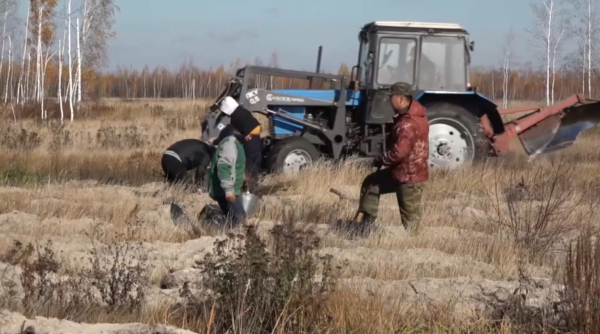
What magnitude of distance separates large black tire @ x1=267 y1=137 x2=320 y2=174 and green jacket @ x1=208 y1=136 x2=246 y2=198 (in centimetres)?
459

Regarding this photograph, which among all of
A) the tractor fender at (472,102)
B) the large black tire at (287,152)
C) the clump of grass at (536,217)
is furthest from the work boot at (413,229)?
the tractor fender at (472,102)

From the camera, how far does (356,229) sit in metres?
8.88

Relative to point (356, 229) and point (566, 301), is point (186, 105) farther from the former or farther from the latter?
point (566, 301)

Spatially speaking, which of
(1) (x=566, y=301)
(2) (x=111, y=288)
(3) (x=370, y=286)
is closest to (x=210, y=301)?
(2) (x=111, y=288)

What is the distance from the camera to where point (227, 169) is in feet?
29.6

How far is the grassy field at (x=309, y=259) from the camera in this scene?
230 inches

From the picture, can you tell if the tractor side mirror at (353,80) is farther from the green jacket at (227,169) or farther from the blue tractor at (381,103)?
the green jacket at (227,169)

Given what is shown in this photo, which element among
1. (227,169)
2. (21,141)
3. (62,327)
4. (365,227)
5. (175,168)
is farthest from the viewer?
(21,141)

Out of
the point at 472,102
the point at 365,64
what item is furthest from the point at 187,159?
the point at 472,102

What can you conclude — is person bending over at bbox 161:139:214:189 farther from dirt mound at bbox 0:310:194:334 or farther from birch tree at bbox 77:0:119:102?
birch tree at bbox 77:0:119:102

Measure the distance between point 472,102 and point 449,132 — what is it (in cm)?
73

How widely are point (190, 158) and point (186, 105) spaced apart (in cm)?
2648

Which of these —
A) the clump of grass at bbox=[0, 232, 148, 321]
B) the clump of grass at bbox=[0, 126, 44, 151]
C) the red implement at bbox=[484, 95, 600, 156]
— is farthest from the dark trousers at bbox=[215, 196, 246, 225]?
the clump of grass at bbox=[0, 126, 44, 151]

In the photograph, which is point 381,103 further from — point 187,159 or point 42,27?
point 42,27
